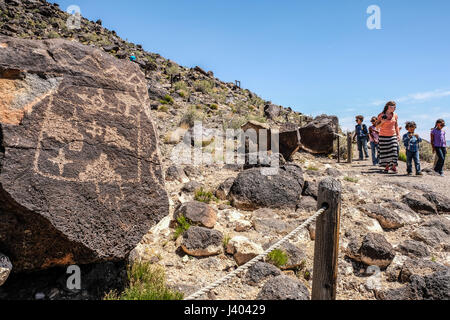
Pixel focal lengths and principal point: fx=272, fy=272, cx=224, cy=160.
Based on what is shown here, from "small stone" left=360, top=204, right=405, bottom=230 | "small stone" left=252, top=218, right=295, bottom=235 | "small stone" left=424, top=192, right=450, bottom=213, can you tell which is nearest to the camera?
"small stone" left=252, top=218, right=295, bottom=235

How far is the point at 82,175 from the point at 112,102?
101 centimetres

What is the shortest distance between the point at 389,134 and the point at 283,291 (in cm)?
721

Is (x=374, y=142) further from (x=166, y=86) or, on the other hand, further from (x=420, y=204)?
(x=166, y=86)

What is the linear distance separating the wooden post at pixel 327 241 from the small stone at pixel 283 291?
530mm

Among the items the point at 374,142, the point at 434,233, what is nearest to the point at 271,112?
the point at 374,142

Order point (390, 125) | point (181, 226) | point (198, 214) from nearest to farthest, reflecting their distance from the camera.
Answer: point (181, 226), point (198, 214), point (390, 125)

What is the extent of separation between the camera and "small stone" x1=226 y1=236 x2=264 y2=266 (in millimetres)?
3996

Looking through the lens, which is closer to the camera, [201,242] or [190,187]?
[201,242]

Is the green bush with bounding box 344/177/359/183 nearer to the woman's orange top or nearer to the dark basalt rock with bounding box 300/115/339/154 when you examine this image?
the woman's orange top

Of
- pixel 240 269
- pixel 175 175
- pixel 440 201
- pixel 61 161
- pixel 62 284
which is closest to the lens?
pixel 240 269

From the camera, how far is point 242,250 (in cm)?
404

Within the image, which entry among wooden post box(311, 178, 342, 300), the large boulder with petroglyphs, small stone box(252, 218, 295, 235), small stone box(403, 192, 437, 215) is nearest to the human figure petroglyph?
the large boulder with petroglyphs

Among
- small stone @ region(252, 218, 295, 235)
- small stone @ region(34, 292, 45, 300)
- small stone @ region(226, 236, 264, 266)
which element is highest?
small stone @ region(252, 218, 295, 235)

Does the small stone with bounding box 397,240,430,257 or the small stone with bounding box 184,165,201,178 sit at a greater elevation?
the small stone with bounding box 184,165,201,178
